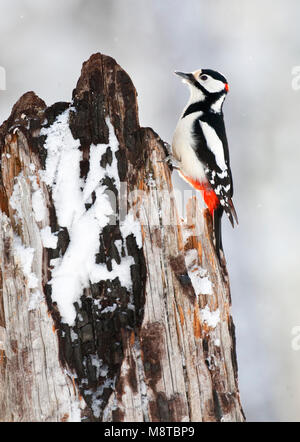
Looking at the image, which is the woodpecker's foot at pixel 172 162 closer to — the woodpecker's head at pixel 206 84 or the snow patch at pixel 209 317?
the woodpecker's head at pixel 206 84

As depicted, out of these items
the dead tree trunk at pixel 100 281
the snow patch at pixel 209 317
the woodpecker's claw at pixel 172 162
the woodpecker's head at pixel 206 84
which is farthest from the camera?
the woodpecker's head at pixel 206 84

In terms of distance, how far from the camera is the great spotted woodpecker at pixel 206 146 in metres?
2.72

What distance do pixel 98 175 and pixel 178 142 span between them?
750 millimetres

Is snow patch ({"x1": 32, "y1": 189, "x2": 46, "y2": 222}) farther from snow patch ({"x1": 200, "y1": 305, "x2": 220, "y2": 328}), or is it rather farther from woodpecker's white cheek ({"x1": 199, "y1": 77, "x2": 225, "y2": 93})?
woodpecker's white cheek ({"x1": 199, "y1": 77, "x2": 225, "y2": 93})

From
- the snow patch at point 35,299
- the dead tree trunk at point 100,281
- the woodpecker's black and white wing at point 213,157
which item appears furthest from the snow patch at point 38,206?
the woodpecker's black and white wing at point 213,157

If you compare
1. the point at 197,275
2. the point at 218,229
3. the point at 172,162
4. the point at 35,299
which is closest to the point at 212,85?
the point at 172,162

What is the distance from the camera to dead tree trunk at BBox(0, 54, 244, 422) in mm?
2008

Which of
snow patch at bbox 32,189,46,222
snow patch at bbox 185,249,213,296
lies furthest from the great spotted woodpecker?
snow patch at bbox 32,189,46,222

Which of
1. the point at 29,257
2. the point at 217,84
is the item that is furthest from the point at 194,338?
the point at 217,84

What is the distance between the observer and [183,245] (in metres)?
2.21

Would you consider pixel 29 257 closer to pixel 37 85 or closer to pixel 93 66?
pixel 93 66

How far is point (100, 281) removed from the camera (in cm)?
207

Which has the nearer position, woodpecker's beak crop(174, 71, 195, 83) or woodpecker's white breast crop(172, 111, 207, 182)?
woodpecker's white breast crop(172, 111, 207, 182)

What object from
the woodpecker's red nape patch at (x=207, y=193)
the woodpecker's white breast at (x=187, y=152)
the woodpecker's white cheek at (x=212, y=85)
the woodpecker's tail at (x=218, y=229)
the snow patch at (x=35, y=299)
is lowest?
the snow patch at (x=35, y=299)
